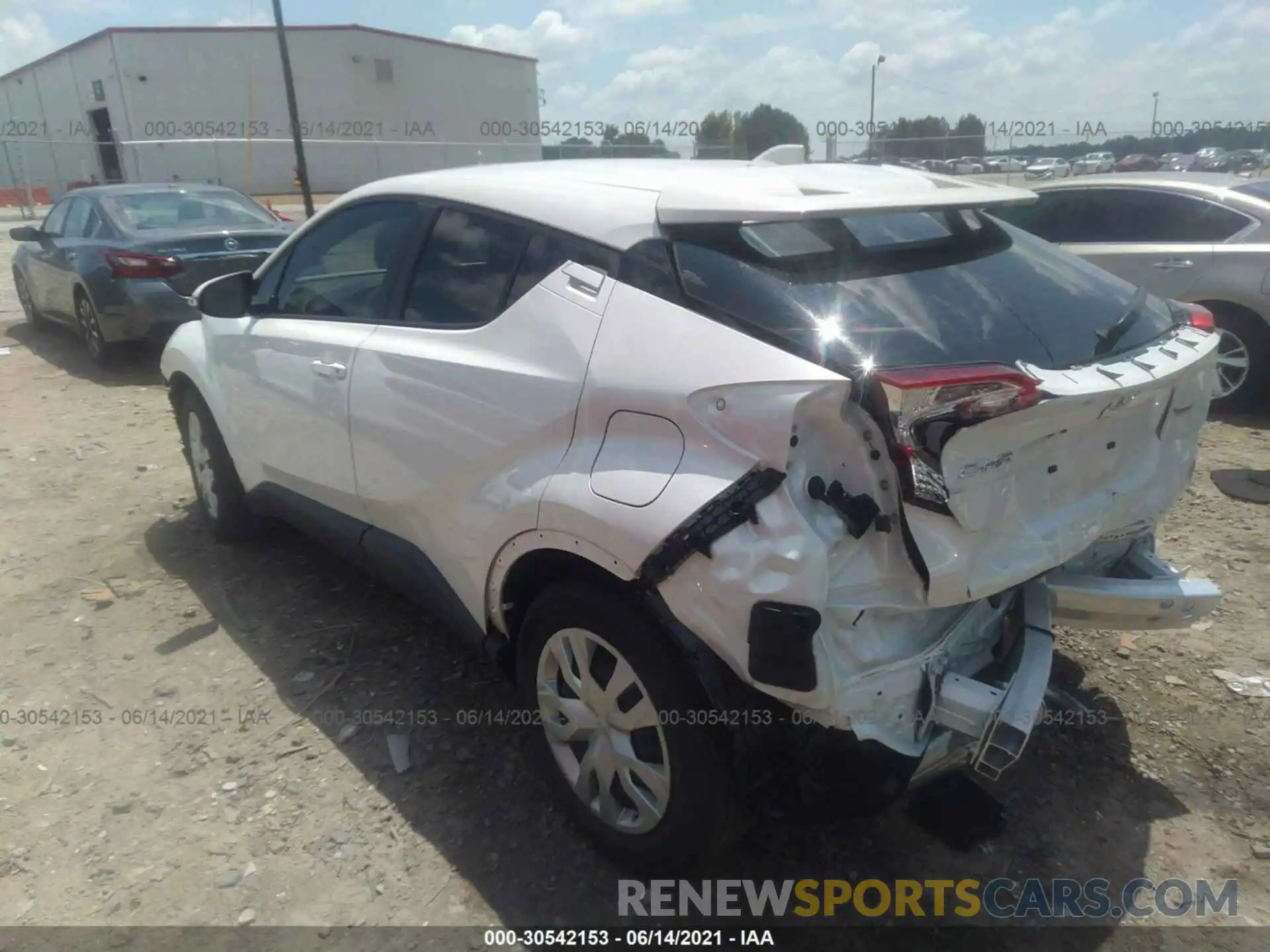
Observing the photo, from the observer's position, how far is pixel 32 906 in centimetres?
253

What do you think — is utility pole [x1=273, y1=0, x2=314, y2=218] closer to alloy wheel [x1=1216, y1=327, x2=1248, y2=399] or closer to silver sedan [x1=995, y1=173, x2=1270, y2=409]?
silver sedan [x1=995, y1=173, x2=1270, y2=409]

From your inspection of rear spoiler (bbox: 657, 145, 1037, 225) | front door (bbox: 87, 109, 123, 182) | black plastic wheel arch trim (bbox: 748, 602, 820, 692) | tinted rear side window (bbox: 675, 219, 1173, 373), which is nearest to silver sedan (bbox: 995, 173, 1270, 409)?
rear spoiler (bbox: 657, 145, 1037, 225)

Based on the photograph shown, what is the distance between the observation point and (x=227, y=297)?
12.6 ft

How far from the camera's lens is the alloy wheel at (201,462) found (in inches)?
177

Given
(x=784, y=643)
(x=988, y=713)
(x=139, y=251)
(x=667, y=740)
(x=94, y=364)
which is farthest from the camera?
(x=94, y=364)

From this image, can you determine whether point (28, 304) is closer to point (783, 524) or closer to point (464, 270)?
point (464, 270)

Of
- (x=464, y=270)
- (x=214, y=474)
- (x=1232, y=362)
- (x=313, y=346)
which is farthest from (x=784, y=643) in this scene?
(x=1232, y=362)

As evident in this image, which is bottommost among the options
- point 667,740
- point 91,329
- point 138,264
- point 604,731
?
point 604,731

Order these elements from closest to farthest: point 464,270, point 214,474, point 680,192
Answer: point 680,192 < point 464,270 < point 214,474

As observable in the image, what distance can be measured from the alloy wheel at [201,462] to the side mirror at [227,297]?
2.56ft

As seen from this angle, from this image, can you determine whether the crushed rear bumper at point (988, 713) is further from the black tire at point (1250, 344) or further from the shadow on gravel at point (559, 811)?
the black tire at point (1250, 344)

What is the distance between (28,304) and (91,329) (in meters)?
3.18

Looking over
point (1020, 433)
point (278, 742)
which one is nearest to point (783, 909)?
point (1020, 433)

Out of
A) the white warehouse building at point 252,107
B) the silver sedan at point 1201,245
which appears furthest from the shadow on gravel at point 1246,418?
the white warehouse building at point 252,107
